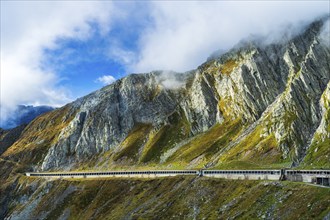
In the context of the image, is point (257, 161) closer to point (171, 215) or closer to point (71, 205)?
point (171, 215)

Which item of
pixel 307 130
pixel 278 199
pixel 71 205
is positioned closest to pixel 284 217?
pixel 278 199

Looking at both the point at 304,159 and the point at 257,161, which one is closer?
the point at 304,159

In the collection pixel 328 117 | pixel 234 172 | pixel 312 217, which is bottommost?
pixel 312 217

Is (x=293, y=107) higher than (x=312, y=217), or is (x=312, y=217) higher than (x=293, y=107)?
(x=293, y=107)

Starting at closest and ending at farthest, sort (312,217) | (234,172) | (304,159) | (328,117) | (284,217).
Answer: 1. (312,217)
2. (284,217)
3. (234,172)
4. (304,159)
5. (328,117)

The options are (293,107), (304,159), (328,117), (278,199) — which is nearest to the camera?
(278,199)

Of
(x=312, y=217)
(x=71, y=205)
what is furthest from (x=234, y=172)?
(x=71, y=205)
